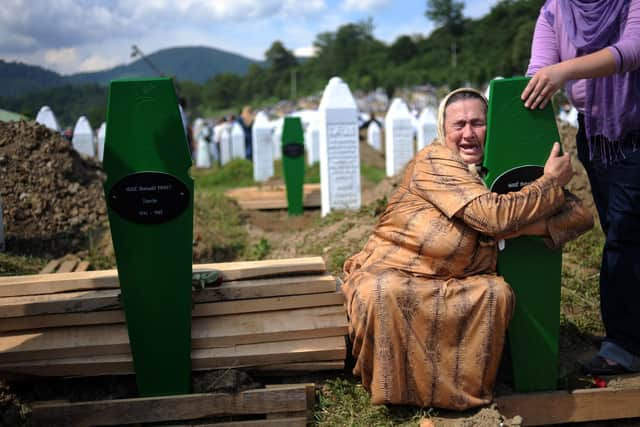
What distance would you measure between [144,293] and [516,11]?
76.2 m

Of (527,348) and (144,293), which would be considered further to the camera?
(527,348)

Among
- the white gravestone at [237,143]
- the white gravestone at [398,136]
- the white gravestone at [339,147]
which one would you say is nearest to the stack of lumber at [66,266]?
the white gravestone at [339,147]

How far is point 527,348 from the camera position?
3.01 m

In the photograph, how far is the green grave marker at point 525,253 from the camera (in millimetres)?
2844

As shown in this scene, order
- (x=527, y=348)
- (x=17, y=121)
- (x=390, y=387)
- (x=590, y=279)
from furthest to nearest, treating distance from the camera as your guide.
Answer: (x=17, y=121) → (x=590, y=279) → (x=527, y=348) → (x=390, y=387)

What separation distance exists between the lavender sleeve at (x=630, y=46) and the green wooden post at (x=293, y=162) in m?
7.26

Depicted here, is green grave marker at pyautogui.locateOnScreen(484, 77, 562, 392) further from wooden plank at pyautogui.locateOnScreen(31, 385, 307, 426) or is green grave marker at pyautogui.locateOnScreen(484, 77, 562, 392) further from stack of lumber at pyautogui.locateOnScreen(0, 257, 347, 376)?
wooden plank at pyautogui.locateOnScreen(31, 385, 307, 426)

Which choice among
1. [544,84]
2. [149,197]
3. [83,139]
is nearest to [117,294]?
[149,197]

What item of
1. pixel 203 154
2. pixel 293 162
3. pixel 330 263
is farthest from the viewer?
pixel 203 154

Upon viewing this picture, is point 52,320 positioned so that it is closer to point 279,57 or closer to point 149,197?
point 149,197

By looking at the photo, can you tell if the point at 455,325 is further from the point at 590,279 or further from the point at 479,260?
the point at 590,279

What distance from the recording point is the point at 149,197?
2725 mm

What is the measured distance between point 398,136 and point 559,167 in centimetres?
885

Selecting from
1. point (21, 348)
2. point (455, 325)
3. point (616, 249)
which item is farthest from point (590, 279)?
point (21, 348)
